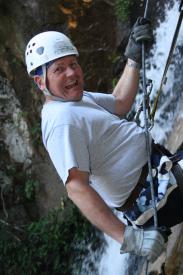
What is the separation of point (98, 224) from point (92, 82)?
12.6ft

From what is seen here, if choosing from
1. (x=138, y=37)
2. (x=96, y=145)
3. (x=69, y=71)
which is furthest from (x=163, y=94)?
(x=96, y=145)

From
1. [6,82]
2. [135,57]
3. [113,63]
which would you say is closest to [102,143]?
[135,57]

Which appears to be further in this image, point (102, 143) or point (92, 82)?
point (92, 82)

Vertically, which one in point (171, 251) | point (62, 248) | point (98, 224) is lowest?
point (62, 248)

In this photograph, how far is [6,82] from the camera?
22.8 feet

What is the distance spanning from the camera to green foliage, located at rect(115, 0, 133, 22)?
5650 mm

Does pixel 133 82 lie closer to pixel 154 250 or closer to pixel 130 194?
pixel 130 194

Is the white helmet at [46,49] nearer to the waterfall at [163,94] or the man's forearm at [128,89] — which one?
the man's forearm at [128,89]

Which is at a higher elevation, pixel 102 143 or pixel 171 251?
pixel 102 143

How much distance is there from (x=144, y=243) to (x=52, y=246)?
420 cm

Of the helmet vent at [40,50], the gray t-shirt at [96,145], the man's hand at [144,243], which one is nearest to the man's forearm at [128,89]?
the gray t-shirt at [96,145]

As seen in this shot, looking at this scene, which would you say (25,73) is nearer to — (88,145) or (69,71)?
(69,71)

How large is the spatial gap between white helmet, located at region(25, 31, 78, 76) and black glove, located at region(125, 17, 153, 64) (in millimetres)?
523

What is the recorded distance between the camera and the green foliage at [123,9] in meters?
5.65
